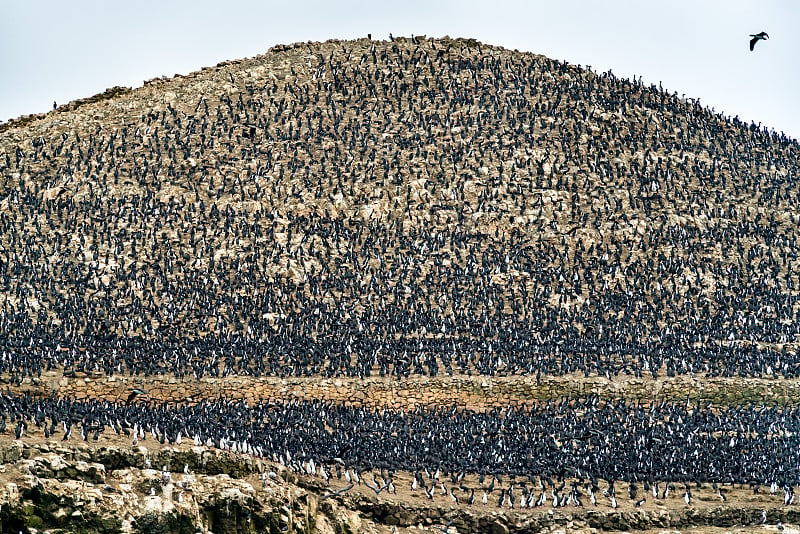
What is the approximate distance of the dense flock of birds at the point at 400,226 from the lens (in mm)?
47438

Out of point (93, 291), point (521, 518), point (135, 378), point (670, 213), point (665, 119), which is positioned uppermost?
point (665, 119)

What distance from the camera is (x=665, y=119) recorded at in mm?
68312

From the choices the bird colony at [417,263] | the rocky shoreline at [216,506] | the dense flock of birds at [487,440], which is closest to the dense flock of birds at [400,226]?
the bird colony at [417,263]

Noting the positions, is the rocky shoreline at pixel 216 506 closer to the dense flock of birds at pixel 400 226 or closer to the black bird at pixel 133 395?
the black bird at pixel 133 395

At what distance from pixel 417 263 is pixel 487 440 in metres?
17.2

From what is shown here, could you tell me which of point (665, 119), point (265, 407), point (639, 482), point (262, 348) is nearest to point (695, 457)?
point (639, 482)

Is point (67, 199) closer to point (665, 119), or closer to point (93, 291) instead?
point (93, 291)

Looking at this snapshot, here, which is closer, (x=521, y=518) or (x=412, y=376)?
(x=521, y=518)

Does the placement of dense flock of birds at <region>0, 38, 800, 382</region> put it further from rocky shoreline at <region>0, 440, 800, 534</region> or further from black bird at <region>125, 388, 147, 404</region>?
rocky shoreline at <region>0, 440, 800, 534</region>

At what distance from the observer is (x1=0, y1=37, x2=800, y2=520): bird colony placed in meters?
36.9

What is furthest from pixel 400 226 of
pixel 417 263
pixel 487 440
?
pixel 487 440

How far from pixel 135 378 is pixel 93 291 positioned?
906cm

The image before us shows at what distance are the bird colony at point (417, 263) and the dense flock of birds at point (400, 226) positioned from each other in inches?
6.3

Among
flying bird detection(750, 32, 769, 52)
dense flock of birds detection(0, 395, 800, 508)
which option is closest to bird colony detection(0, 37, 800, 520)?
dense flock of birds detection(0, 395, 800, 508)
